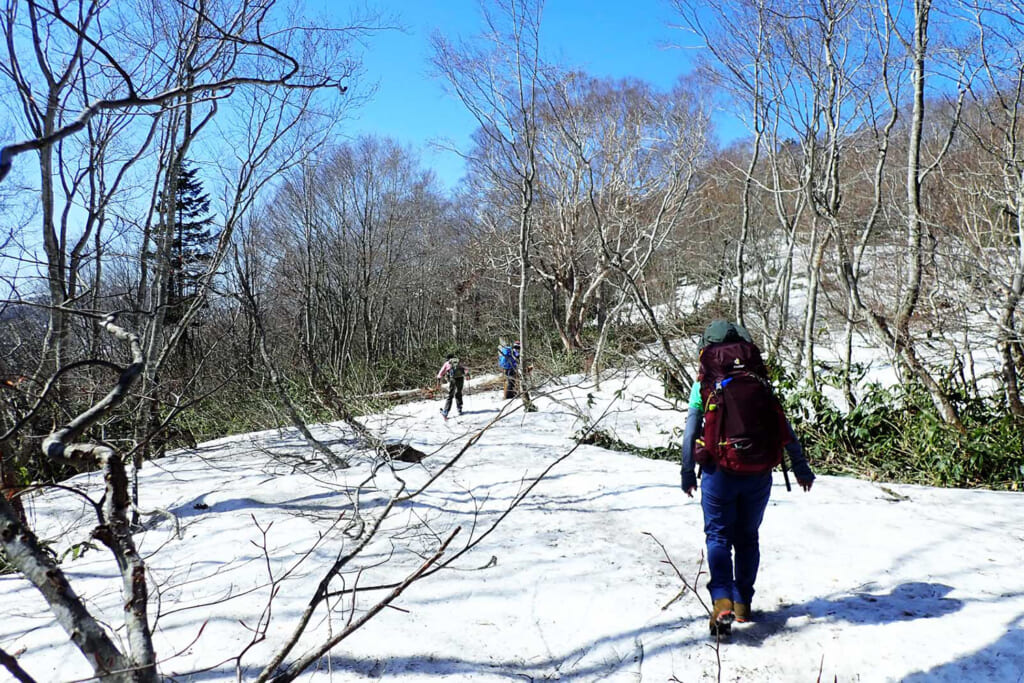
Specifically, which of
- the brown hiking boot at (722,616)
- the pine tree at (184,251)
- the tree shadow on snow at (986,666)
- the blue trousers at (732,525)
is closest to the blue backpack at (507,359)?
the pine tree at (184,251)

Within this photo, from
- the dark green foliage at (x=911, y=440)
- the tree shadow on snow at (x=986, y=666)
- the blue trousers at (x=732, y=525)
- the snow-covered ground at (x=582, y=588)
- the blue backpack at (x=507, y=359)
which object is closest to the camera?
the tree shadow on snow at (x=986, y=666)

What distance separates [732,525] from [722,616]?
0.43 meters

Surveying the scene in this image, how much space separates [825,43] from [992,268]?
153 inches

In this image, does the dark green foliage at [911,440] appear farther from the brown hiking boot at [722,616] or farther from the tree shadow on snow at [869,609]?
the brown hiking boot at [722,616]

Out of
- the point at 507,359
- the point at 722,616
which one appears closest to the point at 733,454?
the point at 722,616

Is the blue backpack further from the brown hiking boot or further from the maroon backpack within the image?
the brown hiking boot

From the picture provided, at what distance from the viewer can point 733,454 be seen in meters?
2.83

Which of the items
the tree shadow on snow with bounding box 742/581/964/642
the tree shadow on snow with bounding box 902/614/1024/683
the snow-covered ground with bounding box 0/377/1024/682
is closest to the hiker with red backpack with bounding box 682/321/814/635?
the tree shadow on snow with bounding box 742/581/964/642

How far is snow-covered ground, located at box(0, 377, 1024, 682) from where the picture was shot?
277 cm

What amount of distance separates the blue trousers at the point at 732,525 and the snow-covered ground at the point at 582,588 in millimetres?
269

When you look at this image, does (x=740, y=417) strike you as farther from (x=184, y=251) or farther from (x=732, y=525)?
(x=184, y=251)

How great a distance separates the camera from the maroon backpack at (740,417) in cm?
283

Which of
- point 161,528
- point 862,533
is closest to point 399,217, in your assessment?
point 161,528

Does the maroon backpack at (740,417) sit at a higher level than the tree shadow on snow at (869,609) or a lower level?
higher
